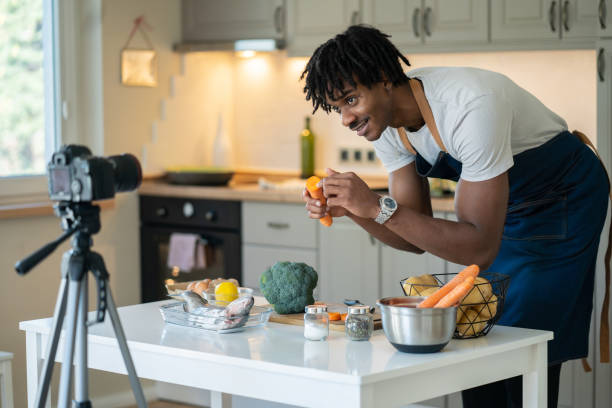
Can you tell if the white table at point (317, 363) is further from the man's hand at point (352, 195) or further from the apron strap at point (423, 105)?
the apron strap at point (423, 105)

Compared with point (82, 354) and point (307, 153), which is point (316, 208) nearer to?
point (82, 354)

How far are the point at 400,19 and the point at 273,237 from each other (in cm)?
111

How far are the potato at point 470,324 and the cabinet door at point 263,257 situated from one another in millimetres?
2175

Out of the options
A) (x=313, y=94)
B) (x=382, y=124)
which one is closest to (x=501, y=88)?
(x=382, y=124)

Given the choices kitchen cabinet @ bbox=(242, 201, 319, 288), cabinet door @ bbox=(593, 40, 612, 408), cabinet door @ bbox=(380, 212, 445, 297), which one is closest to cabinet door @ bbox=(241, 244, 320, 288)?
kitchen cabinet @ bbox=(242, 201, 319, 288)

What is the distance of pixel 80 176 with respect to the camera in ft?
5.41

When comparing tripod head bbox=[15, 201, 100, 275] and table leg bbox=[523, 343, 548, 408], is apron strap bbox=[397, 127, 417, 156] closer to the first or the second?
table leg bbox=[523, 343, 548, 408]

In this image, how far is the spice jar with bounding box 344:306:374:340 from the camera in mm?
1926

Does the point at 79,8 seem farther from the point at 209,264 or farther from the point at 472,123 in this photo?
the point at 472,123

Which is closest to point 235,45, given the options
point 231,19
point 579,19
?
point 231,19

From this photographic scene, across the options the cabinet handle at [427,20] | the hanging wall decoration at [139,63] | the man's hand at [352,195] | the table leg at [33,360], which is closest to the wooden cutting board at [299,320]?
the man's hand at [352,195]

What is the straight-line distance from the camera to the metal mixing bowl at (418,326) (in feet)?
5.77

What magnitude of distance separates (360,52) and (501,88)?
1.09ft

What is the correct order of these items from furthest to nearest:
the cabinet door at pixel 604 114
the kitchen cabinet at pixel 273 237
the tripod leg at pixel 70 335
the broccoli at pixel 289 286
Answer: the kitchen cabinet at pixel 273 237, the cabinet door at pixel 604 114, the broccoli at pixel 289 286, the tripod leg at pixel 70 335
